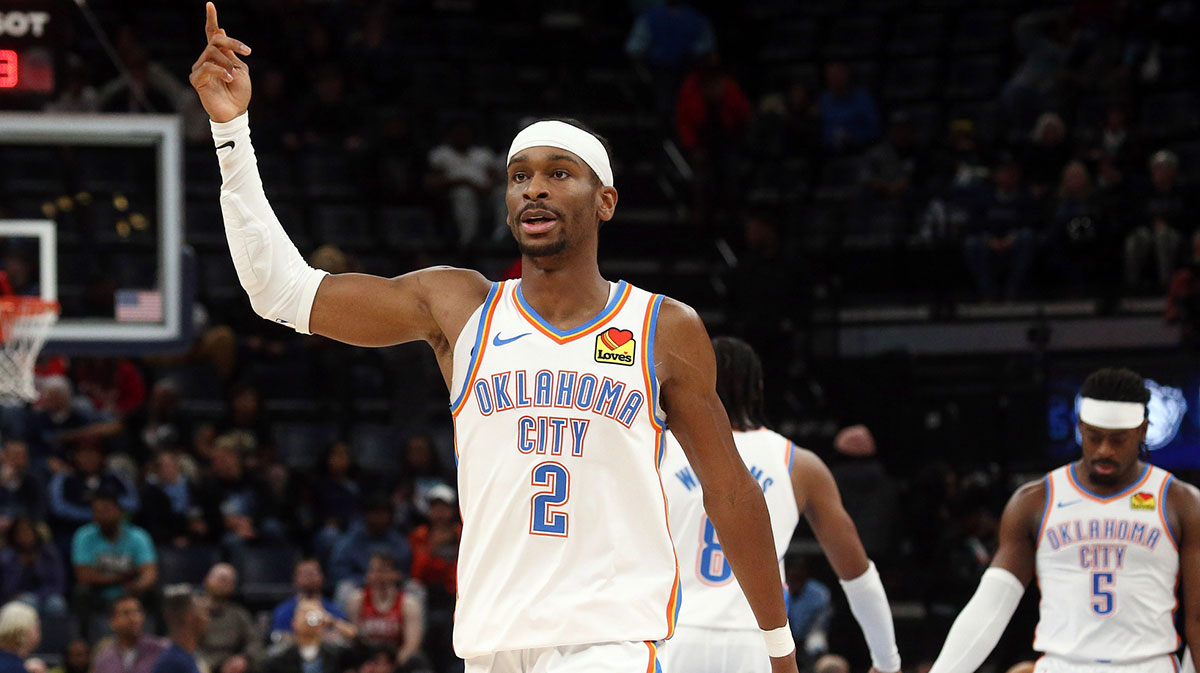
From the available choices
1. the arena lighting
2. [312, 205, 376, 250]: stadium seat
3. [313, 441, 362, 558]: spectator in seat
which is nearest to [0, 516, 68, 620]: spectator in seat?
[313, 441, 362, 558]: spectator in seat

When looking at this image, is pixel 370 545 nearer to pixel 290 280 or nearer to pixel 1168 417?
pixel 1168 417

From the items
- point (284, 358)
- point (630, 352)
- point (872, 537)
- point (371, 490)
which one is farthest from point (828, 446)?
point (630, 352)

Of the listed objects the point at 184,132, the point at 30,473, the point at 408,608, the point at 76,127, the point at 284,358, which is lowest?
the point at 408,608

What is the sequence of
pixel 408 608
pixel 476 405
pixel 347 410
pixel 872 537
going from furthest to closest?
pixel 347 410, pixel 872 537, pixel 408 608, pixel 476 405

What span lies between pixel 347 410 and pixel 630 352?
33.8 ft

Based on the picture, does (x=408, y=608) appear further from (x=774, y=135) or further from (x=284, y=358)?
(x=774, y=135)

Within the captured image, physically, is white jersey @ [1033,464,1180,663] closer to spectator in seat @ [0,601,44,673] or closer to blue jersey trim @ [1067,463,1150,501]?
blue jersey trim @ [1067,463,1150,501]

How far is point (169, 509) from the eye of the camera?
12.6 metres

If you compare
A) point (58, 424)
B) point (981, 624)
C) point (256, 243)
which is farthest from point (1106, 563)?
point (58, 424)

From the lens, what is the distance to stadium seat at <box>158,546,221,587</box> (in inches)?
491

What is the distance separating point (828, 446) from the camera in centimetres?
1340

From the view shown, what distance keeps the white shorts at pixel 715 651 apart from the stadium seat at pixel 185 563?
23.4 feet

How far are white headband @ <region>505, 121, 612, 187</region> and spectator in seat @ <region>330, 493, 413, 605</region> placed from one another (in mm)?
8165

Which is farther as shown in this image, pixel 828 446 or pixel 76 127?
pixel 828 446
